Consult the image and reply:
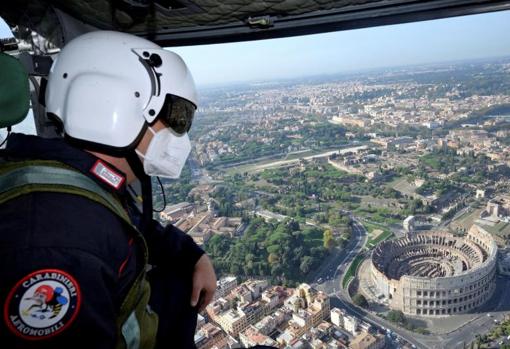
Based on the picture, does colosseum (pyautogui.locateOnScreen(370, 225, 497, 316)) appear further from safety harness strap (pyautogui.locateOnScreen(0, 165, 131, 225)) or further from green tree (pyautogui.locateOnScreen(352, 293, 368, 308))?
safety harness strap (pyautogui.locateOnScreen(0, 165, 131, 225))

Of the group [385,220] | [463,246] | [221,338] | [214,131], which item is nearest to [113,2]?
[221,338]

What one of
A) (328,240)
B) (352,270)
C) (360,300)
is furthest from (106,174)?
(328,240)

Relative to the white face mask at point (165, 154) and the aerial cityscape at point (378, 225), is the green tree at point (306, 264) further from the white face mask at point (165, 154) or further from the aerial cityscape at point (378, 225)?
the white face mask at point (165, 154)

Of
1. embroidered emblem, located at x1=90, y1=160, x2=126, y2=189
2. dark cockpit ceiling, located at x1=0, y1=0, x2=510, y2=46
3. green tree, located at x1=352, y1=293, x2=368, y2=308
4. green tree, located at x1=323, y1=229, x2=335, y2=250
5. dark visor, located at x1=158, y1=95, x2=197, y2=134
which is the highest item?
dark cockpit ceiling, located at x1=0, y1=0, x2=510, y2=46

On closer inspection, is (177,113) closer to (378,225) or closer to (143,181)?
(143,181)

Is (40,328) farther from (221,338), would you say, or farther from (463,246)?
(463,246)

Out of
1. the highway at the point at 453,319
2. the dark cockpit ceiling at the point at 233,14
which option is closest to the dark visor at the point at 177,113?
the dark cockpit ceiling at the point at 233,14

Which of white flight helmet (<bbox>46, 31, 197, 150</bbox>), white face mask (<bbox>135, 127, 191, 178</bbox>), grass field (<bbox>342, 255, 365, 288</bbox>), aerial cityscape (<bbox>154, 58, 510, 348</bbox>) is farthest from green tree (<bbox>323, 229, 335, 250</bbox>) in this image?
white flight helmet (<bbox>46, 31, 197, 150</bbox>)
